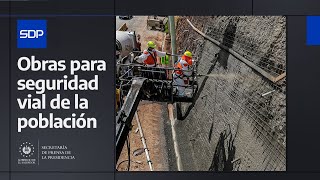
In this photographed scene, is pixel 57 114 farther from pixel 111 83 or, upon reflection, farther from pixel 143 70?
pixel 143 70

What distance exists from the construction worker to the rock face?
196mm

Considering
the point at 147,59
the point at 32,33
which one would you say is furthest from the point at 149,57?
the point at 32,33

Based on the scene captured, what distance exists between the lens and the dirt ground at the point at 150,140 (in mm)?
7004

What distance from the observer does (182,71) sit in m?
8.00

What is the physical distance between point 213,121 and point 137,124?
1.20 m

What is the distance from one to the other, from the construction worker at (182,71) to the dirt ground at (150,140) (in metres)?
0.52

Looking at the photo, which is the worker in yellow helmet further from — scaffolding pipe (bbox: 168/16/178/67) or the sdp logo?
the sdp logo

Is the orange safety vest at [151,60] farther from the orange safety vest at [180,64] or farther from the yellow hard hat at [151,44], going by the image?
the orange safety vest at [180,64]

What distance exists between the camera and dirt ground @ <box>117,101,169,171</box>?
7004 mm

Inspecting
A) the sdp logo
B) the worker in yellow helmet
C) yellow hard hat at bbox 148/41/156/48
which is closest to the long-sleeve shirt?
the worker in yellow helmet

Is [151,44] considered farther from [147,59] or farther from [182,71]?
[182,71]

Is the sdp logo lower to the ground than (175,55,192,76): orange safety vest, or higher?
higher

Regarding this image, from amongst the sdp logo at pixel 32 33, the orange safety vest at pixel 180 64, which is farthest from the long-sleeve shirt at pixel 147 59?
the sdp logo at pixel 32 33

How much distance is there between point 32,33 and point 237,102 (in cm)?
309
